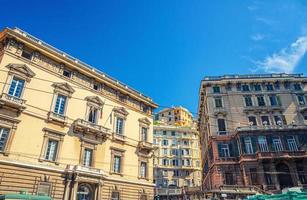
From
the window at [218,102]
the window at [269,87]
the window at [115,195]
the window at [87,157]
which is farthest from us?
the window at [269,87]

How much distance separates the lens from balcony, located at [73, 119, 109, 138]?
2222cm

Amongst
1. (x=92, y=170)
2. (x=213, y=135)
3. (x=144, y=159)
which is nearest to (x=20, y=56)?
(x=92, y=170)

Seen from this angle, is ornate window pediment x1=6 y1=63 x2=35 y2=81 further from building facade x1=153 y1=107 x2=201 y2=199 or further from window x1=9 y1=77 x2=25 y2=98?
building facade x1=153 y1=107 x2=201 y2=199

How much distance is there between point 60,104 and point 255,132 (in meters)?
26.6

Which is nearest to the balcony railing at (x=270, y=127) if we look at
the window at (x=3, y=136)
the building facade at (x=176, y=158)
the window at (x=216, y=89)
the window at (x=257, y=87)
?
the window at (x=257, y=87)

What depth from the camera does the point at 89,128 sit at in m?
22.8

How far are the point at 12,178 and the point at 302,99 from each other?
4201 cm

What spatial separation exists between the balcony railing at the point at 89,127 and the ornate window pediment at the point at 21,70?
587 centimetres

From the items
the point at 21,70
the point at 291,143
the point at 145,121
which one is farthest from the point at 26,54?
the point at 291,143

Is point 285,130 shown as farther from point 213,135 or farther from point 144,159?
point 144,159

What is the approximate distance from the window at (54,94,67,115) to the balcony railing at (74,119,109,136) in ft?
5.63

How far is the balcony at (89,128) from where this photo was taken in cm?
2222

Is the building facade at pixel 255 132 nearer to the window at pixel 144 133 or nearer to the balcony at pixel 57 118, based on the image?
the window at pixel 144 133

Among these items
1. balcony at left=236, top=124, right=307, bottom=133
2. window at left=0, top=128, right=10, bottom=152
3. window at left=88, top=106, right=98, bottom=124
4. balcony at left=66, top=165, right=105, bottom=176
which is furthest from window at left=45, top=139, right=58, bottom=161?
balcony at left=236, top=124, right=307, bottom=133
